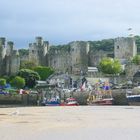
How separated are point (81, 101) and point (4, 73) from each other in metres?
43.8

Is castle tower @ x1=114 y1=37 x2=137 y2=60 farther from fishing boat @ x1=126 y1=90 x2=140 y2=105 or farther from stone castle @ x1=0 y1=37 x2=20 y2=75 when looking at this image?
fishing boat @ x1=126 y1=90 x2=140 y2=105

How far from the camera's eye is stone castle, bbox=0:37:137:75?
305 feet

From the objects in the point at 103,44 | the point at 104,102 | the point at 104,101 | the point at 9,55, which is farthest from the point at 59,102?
the point at 103,44

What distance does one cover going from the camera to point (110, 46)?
124750 mm

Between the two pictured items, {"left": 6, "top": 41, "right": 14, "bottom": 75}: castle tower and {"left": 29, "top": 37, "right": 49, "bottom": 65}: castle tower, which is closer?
{"left": 6, "top": 41, "right": 14, "bottom": 75}: castle tower

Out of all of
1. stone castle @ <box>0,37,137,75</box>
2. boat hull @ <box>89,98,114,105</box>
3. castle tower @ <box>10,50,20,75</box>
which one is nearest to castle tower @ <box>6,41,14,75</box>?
stone castle @ <box>0,37,137,75</box>

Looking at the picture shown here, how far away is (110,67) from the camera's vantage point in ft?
273

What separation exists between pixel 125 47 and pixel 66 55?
1088 cm

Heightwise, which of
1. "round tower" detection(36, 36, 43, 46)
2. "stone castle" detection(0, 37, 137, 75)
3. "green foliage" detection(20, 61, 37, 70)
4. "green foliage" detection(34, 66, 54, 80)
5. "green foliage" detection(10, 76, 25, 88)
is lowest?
"green foliage" detection(10, 76, 25, 88)

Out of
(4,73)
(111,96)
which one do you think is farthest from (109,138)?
(4,73)

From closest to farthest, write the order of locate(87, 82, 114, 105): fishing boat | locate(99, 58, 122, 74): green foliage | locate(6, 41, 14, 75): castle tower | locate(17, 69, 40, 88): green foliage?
locate(87, 82, 114, 105): fishing boat → locate(17, 69, 40, 88): green foliage → locate(99, 58, 122, 74): green foliage → locate(6, 41, 14, 75): castle tower

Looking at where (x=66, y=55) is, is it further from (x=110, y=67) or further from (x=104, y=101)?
(x=104, y=101)

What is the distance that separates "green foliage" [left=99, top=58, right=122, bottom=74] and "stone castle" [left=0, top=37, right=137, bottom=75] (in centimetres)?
741

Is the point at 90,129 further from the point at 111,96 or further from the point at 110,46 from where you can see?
the point at 110,46
